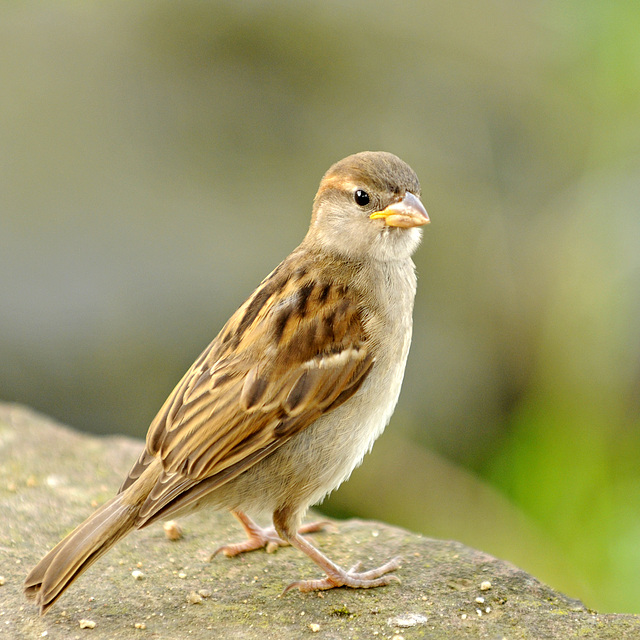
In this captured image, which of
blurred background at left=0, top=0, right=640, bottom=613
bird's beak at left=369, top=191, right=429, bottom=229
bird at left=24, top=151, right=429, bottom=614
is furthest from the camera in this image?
blurred background at left=0, top=0, right=640, bottom=613

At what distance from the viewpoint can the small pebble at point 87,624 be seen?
3.00 meters

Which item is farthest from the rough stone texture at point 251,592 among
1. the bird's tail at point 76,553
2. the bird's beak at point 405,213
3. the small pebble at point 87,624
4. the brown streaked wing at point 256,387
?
the bird's beak at point 405,213

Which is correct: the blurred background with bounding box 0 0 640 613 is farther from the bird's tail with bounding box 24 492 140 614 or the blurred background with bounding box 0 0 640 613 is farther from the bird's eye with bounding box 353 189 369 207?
the bird's tail with bounding box 24 492 140 614

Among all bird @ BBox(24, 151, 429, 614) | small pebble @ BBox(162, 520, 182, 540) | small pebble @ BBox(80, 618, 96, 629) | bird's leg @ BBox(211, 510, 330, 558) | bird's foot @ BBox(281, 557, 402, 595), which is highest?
bird @ BBox(24, 151, 429, 614)

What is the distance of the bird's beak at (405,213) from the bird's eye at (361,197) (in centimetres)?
7

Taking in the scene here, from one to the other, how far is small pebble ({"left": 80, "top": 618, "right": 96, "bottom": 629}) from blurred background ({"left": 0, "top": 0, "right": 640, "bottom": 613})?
2331mm

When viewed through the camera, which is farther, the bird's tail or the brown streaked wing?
the brown streaked wing

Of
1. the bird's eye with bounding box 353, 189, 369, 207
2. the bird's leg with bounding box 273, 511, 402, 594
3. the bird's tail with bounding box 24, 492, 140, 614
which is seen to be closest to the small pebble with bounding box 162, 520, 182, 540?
the bird's leg with bounding box 273, 511, 402, 594

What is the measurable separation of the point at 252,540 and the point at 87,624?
→ 760 mm

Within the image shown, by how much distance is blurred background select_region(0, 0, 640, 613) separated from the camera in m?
5.26

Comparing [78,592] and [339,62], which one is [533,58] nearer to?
[339,62]

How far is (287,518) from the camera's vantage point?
11.0 ft

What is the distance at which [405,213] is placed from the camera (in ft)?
11.2

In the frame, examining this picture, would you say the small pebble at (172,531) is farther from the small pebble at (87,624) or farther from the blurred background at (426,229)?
the blurred background at (426,229)
